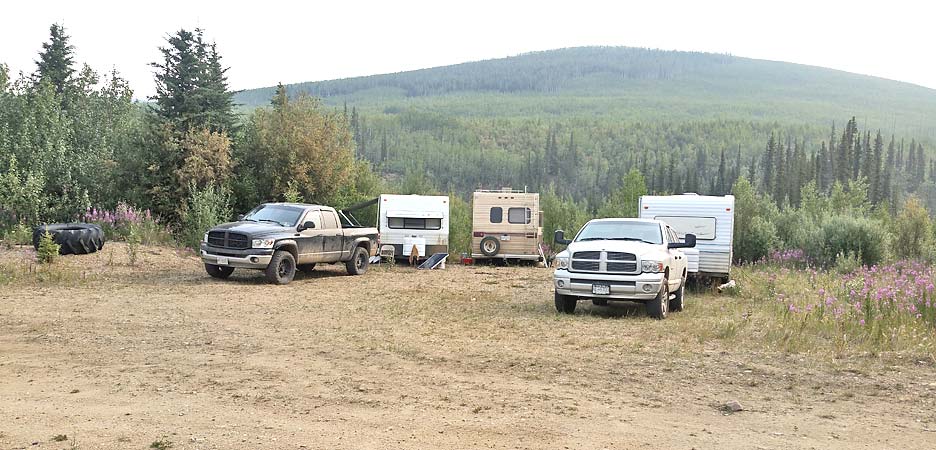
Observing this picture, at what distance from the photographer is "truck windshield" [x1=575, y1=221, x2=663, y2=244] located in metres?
14.1

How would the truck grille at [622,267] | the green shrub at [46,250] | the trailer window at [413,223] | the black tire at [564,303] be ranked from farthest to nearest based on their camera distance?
the trailer window at [413,223] → the green shrub at [46,250] → the black tire at [564,303] → the truck grille at [622,267]

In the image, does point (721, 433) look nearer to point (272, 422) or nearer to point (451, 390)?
point (451, 390)

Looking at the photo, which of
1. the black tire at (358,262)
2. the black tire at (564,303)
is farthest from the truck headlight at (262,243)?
the black tire at (564,303)

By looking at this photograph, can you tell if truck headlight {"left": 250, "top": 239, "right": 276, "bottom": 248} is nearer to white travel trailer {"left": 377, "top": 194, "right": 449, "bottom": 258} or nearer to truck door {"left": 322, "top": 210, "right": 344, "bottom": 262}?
truck door {"left": 322, "top": 210, "right": 344, "bottom": 262}

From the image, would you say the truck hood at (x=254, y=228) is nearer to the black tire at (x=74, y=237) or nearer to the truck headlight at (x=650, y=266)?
the black tire at (x=74, y=237)

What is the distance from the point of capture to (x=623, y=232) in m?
14.4

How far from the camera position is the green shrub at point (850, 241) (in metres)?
24.3

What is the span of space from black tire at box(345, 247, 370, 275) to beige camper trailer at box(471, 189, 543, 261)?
18.5ft

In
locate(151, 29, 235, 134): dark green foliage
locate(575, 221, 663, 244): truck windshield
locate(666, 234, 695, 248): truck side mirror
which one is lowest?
locate(666, 234, 695, 248): truck side mirror

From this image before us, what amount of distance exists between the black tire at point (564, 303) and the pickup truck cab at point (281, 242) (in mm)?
6770

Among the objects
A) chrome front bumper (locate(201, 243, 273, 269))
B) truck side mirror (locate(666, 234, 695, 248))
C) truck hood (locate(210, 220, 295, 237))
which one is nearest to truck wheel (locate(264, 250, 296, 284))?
chrome front bumper (locate(201, 243, 273, 269))

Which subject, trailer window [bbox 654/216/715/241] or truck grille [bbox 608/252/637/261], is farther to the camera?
trailer window [bbox 654/216/715/241]

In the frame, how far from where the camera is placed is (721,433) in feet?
21.0

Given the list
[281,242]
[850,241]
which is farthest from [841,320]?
[850,241]
